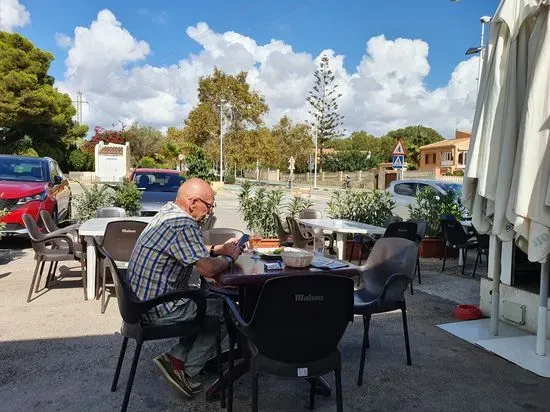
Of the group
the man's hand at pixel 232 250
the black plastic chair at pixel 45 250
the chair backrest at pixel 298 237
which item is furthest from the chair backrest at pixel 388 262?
the black plastic chair at pixel 45 250

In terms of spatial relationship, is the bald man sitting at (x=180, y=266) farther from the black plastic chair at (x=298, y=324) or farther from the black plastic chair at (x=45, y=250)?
the black plastic chair at (x=45, y=250)

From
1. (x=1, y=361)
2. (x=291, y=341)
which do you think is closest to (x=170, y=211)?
(x=291, y=341)

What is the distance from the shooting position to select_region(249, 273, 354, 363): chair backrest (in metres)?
2.39

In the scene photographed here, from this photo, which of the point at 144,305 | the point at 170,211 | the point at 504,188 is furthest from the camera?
the point at 504,188

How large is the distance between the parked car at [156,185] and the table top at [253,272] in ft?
21.2

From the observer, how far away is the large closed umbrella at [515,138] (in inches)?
125

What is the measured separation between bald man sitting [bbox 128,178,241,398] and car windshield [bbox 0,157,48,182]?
23.8ft

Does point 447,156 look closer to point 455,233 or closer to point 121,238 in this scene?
point 455,233

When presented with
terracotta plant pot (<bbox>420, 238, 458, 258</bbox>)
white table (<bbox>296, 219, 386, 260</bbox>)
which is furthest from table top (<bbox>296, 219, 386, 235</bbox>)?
terracotta plant pot (<bbox>420, 238, 458, 258</bbox>)

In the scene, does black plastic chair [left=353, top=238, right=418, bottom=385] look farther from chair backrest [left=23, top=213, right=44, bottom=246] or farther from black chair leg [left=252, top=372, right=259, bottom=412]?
chair backrest [left=23, top=213, right=44, bottom=246]

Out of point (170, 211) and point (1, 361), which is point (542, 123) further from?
point (1, 361)

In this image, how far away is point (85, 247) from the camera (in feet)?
19.1

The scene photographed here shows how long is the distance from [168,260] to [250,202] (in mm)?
5720

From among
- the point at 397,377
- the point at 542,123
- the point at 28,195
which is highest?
the point at 542,123
